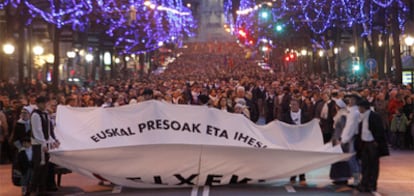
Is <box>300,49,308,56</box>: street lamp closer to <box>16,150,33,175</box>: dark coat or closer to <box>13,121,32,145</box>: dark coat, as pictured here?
<box>13,121,32,145</box>: dark coat

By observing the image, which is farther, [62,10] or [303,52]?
[303,52]

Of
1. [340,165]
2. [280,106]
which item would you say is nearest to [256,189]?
[340,165]

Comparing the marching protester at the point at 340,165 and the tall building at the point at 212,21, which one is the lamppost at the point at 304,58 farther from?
the tall building at the point at 212,21

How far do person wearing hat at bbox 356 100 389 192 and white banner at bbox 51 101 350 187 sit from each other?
1.69ft

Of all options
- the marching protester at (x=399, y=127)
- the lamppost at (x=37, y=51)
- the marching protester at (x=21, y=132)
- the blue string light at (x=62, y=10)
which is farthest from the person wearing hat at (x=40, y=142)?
the lamppost at (x=37, y=51)

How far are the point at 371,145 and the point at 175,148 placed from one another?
350 cm

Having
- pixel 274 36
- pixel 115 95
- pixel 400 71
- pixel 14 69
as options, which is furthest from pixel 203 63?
pixel 115 95

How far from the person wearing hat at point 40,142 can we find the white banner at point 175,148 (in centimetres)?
22

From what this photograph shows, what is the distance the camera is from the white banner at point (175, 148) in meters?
14.8

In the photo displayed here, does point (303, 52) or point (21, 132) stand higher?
point (303, 52)

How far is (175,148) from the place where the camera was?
1470cm

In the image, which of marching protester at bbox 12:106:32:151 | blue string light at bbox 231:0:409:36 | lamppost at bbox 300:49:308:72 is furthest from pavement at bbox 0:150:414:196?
lamppost at bbox 300:49:308:72

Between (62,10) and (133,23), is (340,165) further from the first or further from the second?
(133,23)

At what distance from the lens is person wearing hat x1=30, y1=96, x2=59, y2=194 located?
14539 millimetres
